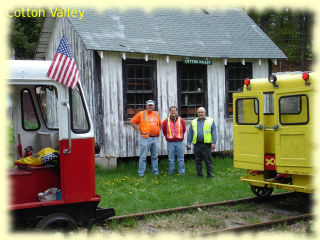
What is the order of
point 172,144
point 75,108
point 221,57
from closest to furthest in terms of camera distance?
point 75,108 < point 172,144 < point 221,57

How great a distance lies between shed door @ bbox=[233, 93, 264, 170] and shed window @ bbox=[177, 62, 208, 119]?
4.62m

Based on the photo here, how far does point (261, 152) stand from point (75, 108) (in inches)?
159

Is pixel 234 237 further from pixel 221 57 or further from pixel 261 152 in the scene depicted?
pixel 221 57

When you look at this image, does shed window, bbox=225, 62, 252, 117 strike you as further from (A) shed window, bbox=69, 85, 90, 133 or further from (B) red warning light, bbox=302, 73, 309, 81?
(A) shed window, bbox=69, 85, 90, 133

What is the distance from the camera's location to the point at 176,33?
1434cm

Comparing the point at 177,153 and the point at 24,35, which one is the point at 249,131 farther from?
the point at 24,35

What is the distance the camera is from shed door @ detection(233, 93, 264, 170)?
28.0 ft

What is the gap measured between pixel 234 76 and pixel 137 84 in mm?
3694

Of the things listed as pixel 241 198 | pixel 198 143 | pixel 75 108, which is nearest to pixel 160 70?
pixel 198 143

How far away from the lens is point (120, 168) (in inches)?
488

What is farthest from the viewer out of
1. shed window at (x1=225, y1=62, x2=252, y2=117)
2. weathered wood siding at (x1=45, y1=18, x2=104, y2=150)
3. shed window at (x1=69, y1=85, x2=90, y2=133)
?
shed window at (x1=225, y1=62, x2=252, y2=117)

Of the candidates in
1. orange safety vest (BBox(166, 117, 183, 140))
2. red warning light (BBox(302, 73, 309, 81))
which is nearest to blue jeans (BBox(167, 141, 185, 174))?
orange safety vest (BBox(166, 117, 183, 140))

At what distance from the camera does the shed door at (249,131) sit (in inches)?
336

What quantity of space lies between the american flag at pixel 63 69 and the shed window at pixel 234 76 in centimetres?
926
